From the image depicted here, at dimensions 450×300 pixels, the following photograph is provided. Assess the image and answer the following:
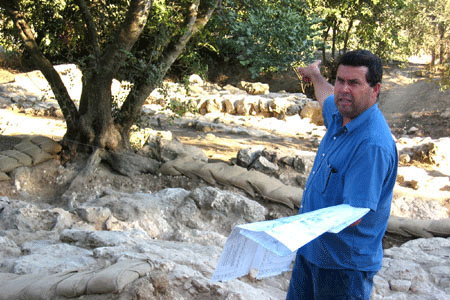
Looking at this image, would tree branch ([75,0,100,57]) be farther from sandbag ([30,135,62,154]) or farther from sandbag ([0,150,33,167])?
sandbag ([0,150,33,167])

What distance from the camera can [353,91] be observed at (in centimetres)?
217

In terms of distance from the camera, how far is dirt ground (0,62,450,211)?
7238mm

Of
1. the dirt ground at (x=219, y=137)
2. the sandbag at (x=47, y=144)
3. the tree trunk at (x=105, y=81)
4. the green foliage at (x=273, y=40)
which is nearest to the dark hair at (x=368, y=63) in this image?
the green foliage at (x=273, y=40)

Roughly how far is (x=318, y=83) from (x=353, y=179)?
111cm

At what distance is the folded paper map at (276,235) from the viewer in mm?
1700

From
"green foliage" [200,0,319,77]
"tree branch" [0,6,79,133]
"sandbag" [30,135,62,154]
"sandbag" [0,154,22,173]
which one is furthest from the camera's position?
"sandbag" [30,135,62,154]

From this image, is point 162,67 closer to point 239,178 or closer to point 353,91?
point 239,178

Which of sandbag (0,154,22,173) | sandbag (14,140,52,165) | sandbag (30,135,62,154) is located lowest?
sandbag (0,154,22,173)

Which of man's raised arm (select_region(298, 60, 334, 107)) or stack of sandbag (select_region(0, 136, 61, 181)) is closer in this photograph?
man's raised arm (select_region(298, 60, 334, 107))

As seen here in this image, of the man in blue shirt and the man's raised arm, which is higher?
the man's raised arm

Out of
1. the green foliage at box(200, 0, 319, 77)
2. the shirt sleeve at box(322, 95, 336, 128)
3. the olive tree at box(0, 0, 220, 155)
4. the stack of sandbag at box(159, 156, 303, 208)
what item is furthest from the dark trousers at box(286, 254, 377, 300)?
the olive tree at box(0, 0, 220, 155)

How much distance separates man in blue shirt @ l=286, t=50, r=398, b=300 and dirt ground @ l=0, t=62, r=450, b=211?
207 inches

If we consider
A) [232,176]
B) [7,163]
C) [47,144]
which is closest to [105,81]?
[47,144]

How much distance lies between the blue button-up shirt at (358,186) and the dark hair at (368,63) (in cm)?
13
